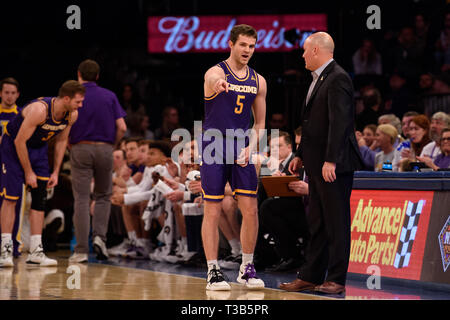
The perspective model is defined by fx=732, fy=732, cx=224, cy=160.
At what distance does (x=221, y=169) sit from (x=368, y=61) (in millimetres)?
7843

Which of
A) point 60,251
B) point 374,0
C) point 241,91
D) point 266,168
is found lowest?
point 60,251

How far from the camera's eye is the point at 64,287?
6223mm

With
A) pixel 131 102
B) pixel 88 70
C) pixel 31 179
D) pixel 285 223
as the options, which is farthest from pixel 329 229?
pixel 131 102

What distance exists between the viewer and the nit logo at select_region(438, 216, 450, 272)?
19.7 feet

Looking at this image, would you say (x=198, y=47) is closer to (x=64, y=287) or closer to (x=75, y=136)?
(x=75, y=136)

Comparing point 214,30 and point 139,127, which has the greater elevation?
point 214,30

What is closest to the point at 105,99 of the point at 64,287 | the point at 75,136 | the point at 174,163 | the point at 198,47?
the point at 75,136

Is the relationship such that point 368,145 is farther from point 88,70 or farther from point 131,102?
point 131,102

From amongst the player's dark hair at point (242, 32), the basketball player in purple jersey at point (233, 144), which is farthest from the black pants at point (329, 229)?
the player's dark hair at point (242, 32)

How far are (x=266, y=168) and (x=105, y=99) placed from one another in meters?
2.11

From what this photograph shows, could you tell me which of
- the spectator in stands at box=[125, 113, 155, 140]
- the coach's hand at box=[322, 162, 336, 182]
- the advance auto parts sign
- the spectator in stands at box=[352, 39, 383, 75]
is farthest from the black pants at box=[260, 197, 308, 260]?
the spectator in stands at box=[125, 113, 155, 140]

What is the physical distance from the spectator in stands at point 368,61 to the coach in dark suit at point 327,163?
24.4ft

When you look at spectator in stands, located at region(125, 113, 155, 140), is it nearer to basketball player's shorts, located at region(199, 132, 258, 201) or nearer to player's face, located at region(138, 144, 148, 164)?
player's face, located at region(138, 144, 148, 164)

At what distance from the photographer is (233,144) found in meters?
5.99
